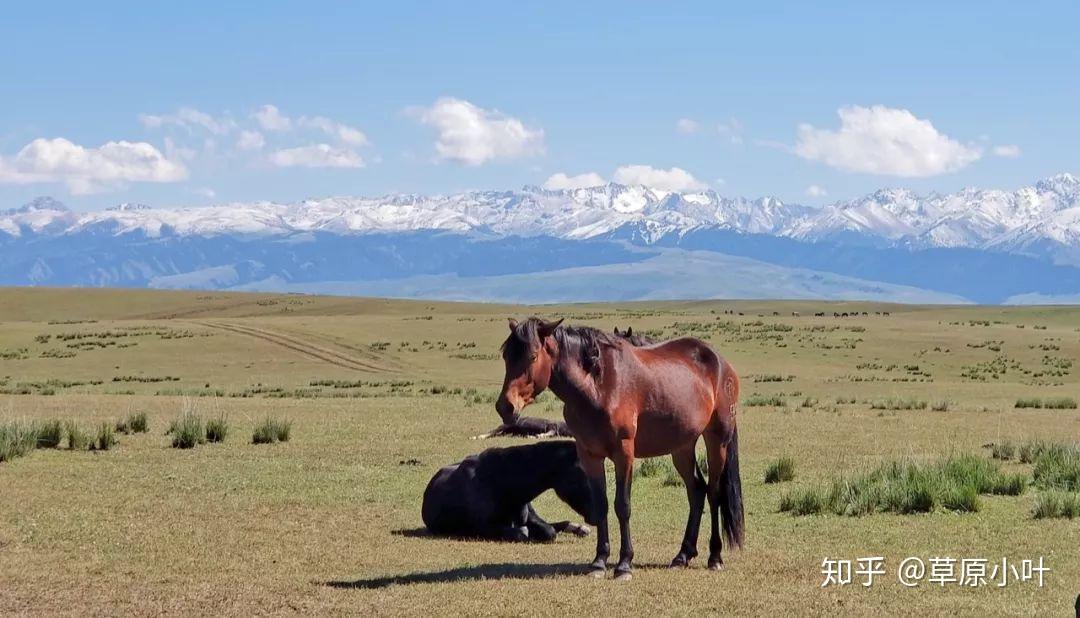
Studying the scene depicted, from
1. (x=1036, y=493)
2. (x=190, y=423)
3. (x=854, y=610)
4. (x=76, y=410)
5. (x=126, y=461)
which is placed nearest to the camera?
(x=854, y=610)

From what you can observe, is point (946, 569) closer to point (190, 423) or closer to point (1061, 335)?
point (190, 423)

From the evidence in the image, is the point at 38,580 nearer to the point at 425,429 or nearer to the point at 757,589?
the point at 757,589

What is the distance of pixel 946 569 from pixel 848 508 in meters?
3.76

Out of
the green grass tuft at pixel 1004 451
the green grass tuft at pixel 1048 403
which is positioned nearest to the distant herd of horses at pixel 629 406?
the green grass tuft at pixel 1004 451

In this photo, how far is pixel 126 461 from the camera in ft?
71.3

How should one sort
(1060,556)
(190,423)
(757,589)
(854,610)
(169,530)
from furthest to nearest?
(190,423), (169,530), (1060,556), (757,589), (854,610)

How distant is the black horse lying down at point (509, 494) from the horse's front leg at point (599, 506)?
2.55m

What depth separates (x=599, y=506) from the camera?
12508mm

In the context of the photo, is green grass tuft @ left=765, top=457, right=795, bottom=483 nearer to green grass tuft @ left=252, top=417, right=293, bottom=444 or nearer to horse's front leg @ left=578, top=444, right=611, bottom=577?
horse's front leg @ left=578, top=444, right=611, bottom=577

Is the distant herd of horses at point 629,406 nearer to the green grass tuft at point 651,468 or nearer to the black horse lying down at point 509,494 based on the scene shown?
the black horse lying down at point 509,494

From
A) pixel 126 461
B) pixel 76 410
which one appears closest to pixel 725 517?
pixel 126 461

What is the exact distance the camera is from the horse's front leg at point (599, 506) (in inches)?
493

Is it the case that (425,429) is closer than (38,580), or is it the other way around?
(38,580)

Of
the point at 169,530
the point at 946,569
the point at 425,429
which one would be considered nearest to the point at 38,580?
the point at 169,530
